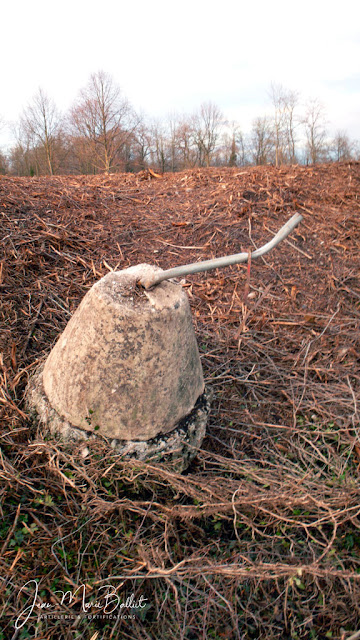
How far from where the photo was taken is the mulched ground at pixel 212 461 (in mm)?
1546

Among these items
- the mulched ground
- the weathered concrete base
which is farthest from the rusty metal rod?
the weathered concrete base

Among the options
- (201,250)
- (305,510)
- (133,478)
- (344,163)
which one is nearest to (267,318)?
(201,250)

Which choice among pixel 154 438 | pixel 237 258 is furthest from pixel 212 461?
pixel 237 258

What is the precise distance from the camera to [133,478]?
69.6 inches

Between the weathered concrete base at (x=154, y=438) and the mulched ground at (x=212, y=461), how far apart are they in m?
0.06

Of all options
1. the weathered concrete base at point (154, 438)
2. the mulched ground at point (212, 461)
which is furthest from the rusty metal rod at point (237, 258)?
the weathered concrete base at point (154, 438)

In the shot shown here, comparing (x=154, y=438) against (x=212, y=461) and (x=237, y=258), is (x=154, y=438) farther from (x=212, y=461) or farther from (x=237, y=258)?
(x=237, y=258)

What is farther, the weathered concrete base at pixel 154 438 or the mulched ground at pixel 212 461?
the weathered concrete base at pixel 154 438

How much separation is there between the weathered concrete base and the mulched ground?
0.20ft

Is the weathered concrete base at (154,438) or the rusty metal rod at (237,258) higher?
the rusty metal rod at (237,258)

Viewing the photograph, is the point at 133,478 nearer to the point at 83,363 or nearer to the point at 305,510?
the point at 83,363

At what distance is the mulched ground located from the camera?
60.9 inches

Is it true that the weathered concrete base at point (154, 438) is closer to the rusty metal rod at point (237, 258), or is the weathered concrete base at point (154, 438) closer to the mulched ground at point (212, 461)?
the mulched ground at point (212, 461)

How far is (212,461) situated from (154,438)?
49cm
